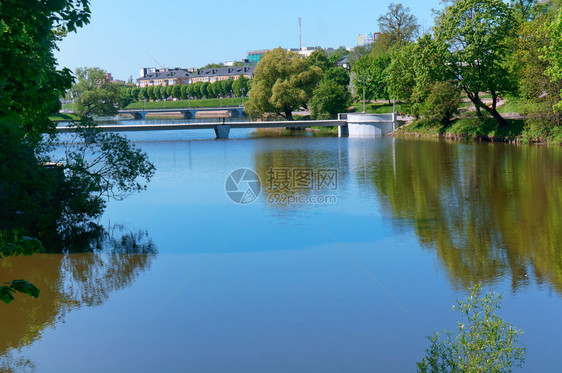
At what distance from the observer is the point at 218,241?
18.6m

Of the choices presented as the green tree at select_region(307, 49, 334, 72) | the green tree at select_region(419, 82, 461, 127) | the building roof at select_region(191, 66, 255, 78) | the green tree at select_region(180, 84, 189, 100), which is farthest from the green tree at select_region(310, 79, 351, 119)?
the building roof at select_region(191, 66, 255, 78)

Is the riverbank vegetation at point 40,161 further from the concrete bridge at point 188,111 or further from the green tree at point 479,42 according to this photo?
the concrete bridge at point 188,111

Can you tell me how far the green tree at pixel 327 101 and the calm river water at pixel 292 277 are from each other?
4122cm

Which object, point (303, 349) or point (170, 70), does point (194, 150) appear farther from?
point (170, 70)

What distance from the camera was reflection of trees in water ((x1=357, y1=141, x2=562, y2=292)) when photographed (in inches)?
603

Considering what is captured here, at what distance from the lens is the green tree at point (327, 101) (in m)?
69.4

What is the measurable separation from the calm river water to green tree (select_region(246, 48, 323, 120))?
144 feet

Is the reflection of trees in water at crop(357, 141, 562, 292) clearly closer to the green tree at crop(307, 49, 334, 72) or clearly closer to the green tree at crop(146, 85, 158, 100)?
the green tree at crop(307, 49, 334, 72)

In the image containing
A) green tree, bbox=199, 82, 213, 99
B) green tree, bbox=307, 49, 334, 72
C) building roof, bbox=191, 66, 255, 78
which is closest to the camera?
green tree, bbox=307, 49, 334, 72

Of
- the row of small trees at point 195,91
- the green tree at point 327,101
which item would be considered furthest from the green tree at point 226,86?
the green tree at point 327,101

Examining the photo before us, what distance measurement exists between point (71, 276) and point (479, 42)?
39470 millimetres

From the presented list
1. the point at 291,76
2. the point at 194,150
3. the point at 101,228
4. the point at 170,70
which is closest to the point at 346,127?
the point at 291,76

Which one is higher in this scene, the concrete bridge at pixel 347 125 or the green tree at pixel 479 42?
the green tree at pixel 479 42

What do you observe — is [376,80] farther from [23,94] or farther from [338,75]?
[23,94]
